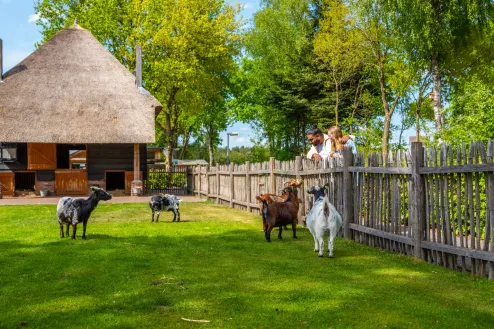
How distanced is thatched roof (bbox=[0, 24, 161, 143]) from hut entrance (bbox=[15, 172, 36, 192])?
13.8 ft

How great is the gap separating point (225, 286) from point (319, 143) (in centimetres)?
583

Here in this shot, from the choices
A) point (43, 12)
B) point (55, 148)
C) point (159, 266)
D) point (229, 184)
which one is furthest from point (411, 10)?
point (43, 12)

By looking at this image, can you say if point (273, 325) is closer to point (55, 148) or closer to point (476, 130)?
point (476, 130)

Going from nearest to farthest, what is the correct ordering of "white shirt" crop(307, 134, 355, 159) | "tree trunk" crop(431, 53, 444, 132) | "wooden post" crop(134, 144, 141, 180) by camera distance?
"white shirt" crop(307, 134, 355, 159) → "tree trunk" crop(431, 53, 444, 132) → "wooden post" crop(134, 144, 141, 180)

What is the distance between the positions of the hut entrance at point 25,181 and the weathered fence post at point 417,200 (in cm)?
2442

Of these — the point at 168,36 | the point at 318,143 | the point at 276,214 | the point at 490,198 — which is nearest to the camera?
the point at 490,198

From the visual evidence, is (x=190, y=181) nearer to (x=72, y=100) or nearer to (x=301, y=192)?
(x=72, y=100)

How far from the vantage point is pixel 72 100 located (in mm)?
25984

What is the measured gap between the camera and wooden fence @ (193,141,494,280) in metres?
6.28


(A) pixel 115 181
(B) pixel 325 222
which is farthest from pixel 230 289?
(A) pixel 115 181

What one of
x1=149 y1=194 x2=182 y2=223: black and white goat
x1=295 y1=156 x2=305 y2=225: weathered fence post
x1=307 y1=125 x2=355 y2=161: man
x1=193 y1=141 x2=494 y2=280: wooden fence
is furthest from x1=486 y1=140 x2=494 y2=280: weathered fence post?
x1=149 y1=194 x2=182 y2=223: black and white goat

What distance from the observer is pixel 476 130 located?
12.3 metres

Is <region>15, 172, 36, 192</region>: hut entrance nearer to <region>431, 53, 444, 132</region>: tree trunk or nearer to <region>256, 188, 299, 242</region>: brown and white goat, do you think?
<region>256, 188, 299, 242</region>: brown and white goat

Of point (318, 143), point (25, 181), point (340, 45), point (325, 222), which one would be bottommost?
point (325, 222)
